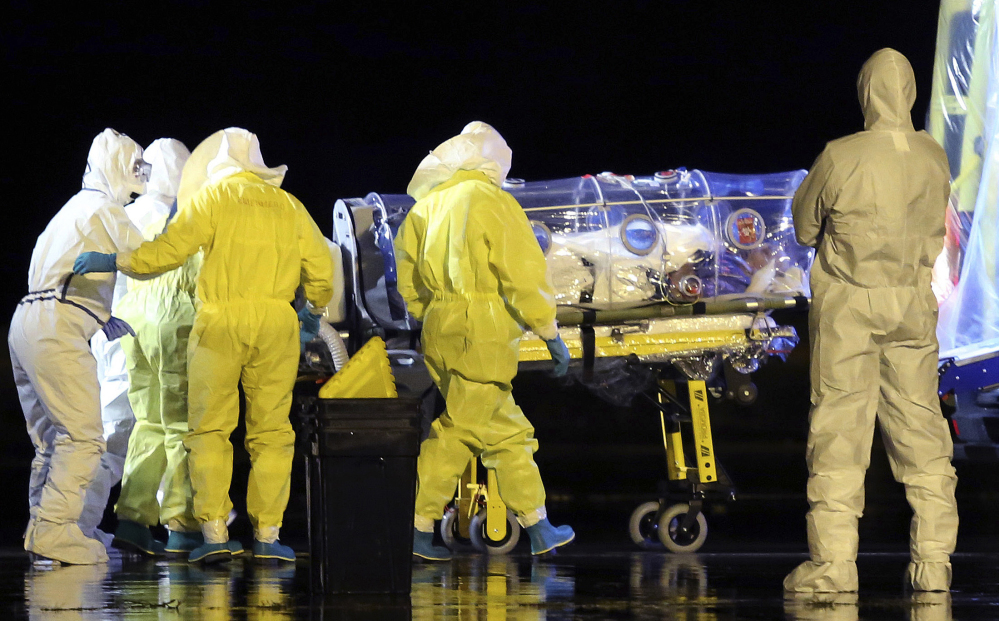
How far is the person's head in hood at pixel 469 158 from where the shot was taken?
505cm

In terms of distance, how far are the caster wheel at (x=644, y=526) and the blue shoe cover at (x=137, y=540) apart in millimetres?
2088

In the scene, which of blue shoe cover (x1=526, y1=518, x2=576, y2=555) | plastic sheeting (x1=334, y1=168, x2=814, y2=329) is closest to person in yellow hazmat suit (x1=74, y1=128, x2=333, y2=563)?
plastic sheeting (x1=334, y1=168, x2=814, y2=329)


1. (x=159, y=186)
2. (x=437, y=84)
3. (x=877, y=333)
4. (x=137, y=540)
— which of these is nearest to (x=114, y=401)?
(x=137, y=540)

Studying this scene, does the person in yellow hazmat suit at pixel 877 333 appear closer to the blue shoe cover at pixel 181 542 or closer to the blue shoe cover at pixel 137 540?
the blue shoe cover at pixel 181 542

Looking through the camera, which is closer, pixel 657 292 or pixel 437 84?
pixel 657 292

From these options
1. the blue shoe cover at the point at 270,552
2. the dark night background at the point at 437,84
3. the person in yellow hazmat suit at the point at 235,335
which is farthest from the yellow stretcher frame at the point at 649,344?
the dark night background at the point at 437,84

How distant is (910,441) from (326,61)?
16.8 ft

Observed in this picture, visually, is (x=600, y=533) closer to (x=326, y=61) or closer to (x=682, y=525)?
(x=682, y=525)

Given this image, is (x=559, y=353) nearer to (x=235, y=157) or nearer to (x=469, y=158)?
(x=469, y=158)

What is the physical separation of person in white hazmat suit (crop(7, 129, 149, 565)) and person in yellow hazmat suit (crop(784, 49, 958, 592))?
279 cm

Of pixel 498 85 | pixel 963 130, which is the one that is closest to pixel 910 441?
pixel 963 130

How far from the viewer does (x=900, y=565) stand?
185 inches

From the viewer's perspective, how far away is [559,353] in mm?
4938

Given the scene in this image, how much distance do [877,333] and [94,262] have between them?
2.91 metres
